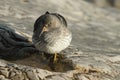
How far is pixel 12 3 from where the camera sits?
13.6m

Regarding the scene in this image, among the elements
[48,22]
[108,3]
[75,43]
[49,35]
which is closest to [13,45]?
[49,35]

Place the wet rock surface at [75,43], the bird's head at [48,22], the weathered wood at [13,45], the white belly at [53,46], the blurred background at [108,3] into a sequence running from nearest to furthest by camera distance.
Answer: the wet rock surface at [75,43] → the bird's head at [48,22] → the white belly at [53,46] → the weathered wood at [13,45] → the blurred background at [108,3]

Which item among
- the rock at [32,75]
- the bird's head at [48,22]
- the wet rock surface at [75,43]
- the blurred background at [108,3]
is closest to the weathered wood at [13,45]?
the wet rock surface at [75,43]

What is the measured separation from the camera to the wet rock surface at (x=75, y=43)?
8.69m

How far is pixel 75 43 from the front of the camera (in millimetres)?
11469

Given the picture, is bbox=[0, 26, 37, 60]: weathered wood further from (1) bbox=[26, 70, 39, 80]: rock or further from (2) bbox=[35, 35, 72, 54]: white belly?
(1) bbox=[26, 70, 39, 80]: rock

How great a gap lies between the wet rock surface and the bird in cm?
34

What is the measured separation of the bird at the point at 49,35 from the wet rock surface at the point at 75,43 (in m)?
0.34

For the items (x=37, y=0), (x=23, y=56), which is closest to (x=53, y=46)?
(x=23, y=56)

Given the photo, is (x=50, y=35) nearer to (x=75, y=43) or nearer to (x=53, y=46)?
(x=53, y=46)

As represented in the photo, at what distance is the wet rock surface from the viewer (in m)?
8.69

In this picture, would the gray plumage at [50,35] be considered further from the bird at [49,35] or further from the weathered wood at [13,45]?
the weathered wood at [13,45]

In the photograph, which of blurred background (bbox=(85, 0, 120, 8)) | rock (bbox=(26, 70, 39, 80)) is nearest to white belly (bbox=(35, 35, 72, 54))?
rock (bbox=(26, 70, 39, 80))

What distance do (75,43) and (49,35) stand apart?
2.47m
